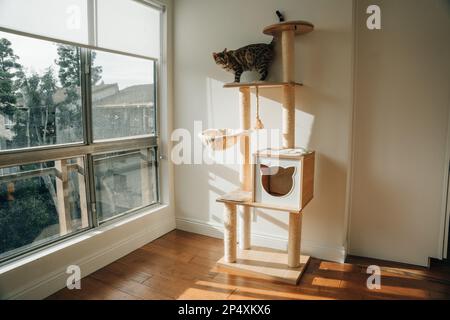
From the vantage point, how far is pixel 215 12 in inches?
113

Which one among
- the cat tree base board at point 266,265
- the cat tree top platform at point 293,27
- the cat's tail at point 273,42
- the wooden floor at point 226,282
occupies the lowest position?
the wooden floor at point 226,282

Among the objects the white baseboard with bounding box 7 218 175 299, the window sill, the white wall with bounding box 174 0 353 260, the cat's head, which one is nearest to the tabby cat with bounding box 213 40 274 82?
the cat's head

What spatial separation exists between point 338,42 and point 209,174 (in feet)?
4.97

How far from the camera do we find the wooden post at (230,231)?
2.51 meters

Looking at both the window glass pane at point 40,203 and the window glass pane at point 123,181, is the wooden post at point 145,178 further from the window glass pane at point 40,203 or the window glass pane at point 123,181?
the window glass pane at point 40,203

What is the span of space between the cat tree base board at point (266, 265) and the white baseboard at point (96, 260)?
0.76 m

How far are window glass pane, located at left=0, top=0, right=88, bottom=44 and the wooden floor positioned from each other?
1.63 meters

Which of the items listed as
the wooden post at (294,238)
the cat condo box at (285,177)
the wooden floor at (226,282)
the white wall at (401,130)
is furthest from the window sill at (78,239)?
the white wall at (401,130)

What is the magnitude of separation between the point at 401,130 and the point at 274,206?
112 centimetres

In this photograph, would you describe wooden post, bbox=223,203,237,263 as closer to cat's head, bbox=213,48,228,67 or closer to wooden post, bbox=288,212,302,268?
wooden post, bbox=288,212,302,268

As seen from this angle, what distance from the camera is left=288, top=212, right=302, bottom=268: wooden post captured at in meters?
2.42

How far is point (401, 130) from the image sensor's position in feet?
8.29

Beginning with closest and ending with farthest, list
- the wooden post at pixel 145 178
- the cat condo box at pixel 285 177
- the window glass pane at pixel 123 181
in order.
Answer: the cat condo box at pixel 285 177
the window glass pane at pixel 123 181
the wooden post at pixel 145 178
